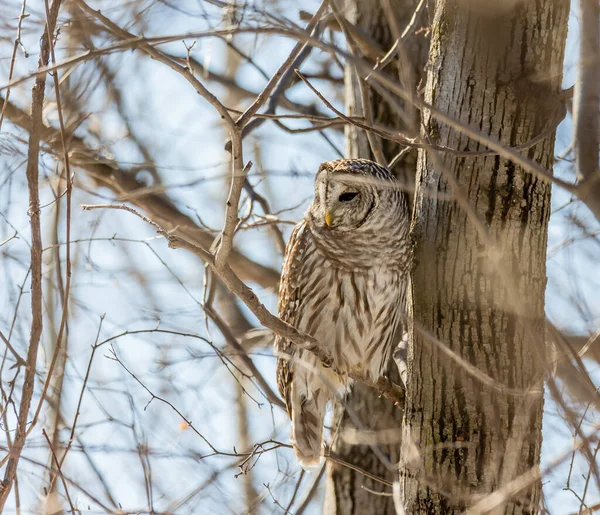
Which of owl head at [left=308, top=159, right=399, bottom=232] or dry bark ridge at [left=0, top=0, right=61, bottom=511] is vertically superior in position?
owl head at [left=308, top=159, right=399, bottom=232]

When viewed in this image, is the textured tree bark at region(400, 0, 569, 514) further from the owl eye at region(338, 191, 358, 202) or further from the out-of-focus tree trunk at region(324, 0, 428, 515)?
the out-of-focus tree trunk at region(324, 0, 428, 515)

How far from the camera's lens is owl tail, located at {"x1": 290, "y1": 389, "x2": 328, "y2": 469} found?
4551 mm

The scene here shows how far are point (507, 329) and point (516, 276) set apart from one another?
0.20m

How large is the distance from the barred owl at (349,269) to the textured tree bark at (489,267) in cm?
106

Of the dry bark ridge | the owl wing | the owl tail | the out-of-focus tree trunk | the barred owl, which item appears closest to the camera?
the dry bark ridge

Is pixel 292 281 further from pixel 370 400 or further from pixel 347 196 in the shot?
pixel 370 400

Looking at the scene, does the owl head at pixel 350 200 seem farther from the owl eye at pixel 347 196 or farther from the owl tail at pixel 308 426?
the owl tail at pixel 308 426

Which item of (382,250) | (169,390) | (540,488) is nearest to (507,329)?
(540,488)

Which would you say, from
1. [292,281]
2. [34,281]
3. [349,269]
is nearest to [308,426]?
[292,281]

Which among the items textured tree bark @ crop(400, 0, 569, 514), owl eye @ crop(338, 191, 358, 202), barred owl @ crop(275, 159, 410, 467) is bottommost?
textured tree bark @ crop(400, 0, 569, 514)

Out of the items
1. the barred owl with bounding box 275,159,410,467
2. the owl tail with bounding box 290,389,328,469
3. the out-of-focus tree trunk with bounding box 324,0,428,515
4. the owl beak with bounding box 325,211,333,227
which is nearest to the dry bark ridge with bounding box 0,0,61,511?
the barred owl with bounding box 275,159,410,467

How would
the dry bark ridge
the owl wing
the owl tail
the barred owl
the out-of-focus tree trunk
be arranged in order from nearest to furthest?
1. the dry bark ridge
2. the barred owl
3. the owl wing
4. the owl tail
5. the out-of-focus tree trunk

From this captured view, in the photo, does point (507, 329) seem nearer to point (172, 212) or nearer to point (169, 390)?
point (169, 390)

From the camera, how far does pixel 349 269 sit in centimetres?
412
